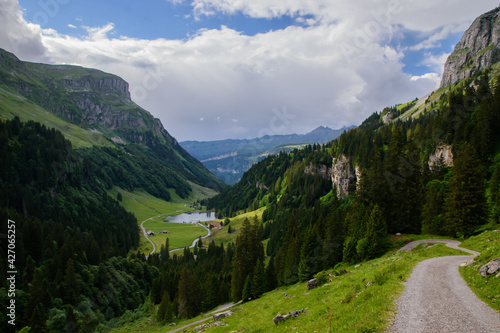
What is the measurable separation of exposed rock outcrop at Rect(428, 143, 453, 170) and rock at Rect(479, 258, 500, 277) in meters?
78.0

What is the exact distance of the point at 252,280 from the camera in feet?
171

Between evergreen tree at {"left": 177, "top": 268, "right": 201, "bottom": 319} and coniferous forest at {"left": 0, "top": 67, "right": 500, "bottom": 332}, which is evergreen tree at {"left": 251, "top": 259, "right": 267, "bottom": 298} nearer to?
coniferous forest at {"left": 0, "top": 67, "right": 500, "bottom": 332}

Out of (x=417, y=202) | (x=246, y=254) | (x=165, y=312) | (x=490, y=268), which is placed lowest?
(x=165, y=312)

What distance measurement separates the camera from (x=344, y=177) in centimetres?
14525

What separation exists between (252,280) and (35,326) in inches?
1579

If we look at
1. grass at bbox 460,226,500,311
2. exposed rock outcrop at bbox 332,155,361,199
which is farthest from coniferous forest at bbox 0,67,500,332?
grass at bbox 460,226,500,311

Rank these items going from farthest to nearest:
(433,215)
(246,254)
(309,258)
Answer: (246,254) < (433,215) < (309,258)

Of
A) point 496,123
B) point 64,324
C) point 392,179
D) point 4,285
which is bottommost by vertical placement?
point 64,324

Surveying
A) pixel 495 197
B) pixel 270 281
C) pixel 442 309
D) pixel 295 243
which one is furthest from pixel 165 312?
pixel 495 197

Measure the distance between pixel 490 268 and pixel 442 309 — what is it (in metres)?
7.17

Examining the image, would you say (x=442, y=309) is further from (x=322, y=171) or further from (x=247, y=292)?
(x=322, y=171)

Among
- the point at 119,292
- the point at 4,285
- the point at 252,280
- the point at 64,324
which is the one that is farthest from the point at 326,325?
the point at 119,292

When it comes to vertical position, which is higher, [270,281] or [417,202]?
[417,202]

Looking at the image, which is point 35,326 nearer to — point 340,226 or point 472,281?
point 340,226
